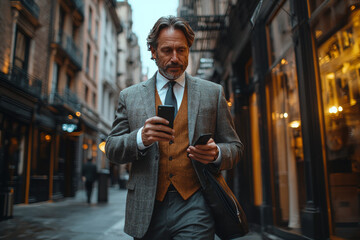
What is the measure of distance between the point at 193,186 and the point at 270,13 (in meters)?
6.72

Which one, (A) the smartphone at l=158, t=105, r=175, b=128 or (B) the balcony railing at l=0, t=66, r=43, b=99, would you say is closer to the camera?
(A) the smartphone at l=158, t=105, r=175, b=128

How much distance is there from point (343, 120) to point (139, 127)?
358cm

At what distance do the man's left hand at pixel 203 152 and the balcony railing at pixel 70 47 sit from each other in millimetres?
17972

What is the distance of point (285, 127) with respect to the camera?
269 inches

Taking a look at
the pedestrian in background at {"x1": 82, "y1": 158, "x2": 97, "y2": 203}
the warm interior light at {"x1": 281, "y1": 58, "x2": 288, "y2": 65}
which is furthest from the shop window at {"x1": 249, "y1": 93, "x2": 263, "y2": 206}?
the pedestrian in background at {"x1": 82, "y1": 158, "x2": 97, "y2": 203}

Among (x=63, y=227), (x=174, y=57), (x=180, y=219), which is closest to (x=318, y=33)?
(x=174, y=57)

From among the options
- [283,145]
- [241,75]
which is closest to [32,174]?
[241,75]

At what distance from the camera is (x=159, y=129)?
1.72m

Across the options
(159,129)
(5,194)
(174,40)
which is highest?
(174,40)

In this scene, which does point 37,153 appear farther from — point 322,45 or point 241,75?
point 322,45

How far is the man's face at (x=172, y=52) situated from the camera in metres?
2.07

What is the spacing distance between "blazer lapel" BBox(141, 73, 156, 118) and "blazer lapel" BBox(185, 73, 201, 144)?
24cm

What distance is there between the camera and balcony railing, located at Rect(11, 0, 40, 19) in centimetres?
1351

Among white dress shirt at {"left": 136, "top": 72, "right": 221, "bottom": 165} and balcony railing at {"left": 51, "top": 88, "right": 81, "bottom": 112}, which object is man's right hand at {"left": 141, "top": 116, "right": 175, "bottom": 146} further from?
balcony railing at {"left": 51, "top": 88, "right": 81, "bottom": 112}
